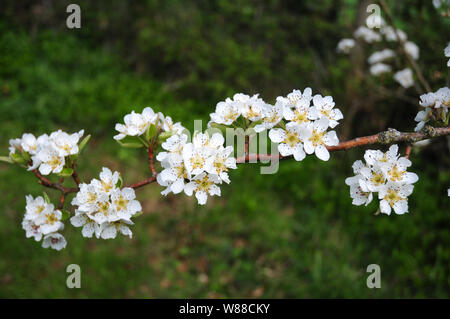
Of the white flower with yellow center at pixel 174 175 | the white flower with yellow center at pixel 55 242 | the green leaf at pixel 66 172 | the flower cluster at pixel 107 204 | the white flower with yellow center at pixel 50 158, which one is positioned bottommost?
the white flower with yellow center at pixel 55 242

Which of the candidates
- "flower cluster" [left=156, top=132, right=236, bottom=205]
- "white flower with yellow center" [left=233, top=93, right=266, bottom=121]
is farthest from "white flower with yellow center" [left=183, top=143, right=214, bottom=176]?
"white flower with yellow center" [left=233, top=93, right=266, bottom=121]

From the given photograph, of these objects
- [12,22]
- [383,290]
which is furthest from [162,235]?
[12,22]

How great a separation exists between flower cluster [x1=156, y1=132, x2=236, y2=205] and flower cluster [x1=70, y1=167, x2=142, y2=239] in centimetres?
16

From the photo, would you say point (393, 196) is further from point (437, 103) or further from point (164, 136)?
point (164, 136)

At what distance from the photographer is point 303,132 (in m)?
1.32

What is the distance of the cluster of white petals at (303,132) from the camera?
132 centimetres

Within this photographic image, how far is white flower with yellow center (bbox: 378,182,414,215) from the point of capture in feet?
4.28

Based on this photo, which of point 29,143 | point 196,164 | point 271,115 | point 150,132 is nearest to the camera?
point 196,164

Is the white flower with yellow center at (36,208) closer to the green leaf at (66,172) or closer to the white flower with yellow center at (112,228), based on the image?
the green leaf at (66,172)

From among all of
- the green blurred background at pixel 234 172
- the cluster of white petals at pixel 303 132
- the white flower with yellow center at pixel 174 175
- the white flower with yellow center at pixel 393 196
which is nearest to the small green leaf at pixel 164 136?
the white flower with yellow center at pixel 174 175

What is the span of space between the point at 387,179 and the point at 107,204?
1.01 metres

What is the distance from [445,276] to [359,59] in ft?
8.50

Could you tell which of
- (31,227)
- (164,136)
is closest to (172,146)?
(164,136)

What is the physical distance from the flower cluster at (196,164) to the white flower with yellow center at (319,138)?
10.6 inches
